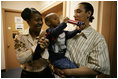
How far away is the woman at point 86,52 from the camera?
25.2 inches

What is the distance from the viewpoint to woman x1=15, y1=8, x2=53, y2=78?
2.35 feet

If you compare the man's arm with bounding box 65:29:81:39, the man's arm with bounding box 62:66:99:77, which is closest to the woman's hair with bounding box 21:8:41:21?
the man's arm with bounding box 65:29:81:39

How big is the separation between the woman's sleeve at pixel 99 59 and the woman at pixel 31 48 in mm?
419

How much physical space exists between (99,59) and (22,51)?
670 millimetres

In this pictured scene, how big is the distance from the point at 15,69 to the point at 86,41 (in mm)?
2842

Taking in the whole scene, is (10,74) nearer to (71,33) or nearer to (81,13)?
(71,33)

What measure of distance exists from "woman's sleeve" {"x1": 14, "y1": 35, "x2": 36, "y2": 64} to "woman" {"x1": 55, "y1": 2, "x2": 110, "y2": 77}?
28cm

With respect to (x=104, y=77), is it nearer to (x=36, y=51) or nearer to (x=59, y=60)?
(x=59, y=60)

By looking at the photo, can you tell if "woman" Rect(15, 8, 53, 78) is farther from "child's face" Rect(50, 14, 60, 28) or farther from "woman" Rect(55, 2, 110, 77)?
"woman" Rect(55, 2, 110, 77)

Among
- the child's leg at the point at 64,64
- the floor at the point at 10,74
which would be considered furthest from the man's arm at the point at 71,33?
the floor at the point at 10,74

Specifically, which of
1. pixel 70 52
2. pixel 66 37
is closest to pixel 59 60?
pixel 70 52

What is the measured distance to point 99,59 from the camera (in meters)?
0.63

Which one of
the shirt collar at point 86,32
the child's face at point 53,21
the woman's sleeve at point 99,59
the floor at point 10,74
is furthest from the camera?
the floor at point 10,74

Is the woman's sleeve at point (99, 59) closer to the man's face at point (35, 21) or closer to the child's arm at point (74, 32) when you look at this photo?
the child's arm at point (74, 32)
